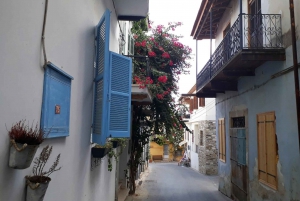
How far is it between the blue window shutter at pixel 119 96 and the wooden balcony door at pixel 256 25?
335 centimetres

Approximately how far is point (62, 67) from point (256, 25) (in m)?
5.50

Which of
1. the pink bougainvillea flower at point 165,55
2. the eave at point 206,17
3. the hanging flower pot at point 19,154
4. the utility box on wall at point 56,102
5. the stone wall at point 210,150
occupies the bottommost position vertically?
the stone wall at point 210,150

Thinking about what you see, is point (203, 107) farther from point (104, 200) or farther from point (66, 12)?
point (66, 12)

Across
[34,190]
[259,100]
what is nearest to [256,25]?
[259,100]

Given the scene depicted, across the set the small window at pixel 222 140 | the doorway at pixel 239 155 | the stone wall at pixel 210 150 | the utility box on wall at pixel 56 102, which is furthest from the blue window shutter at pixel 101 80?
the stone wall at pixel 210 150

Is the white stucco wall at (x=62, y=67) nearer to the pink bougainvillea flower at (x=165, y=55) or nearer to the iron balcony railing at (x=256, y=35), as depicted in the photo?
the iron balcony railing at (x=256, y=35)

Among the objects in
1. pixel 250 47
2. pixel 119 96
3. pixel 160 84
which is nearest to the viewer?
pixel 119 96

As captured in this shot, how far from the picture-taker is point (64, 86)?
3.12 meters

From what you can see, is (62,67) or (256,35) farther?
(256,35)

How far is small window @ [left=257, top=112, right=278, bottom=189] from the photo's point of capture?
20.6 ft

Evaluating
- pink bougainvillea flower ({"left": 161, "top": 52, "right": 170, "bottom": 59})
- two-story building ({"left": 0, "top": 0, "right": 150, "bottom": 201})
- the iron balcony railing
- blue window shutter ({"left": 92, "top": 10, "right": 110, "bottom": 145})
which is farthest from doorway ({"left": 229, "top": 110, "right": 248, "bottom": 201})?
blue window shutter ({"left": 92, "top": 10, "right": 110, "bottom": 145})

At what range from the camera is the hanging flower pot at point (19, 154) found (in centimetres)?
190

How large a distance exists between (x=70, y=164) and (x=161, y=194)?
7.73m

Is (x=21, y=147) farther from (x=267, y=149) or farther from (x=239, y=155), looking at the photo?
(x=239, y=155)
